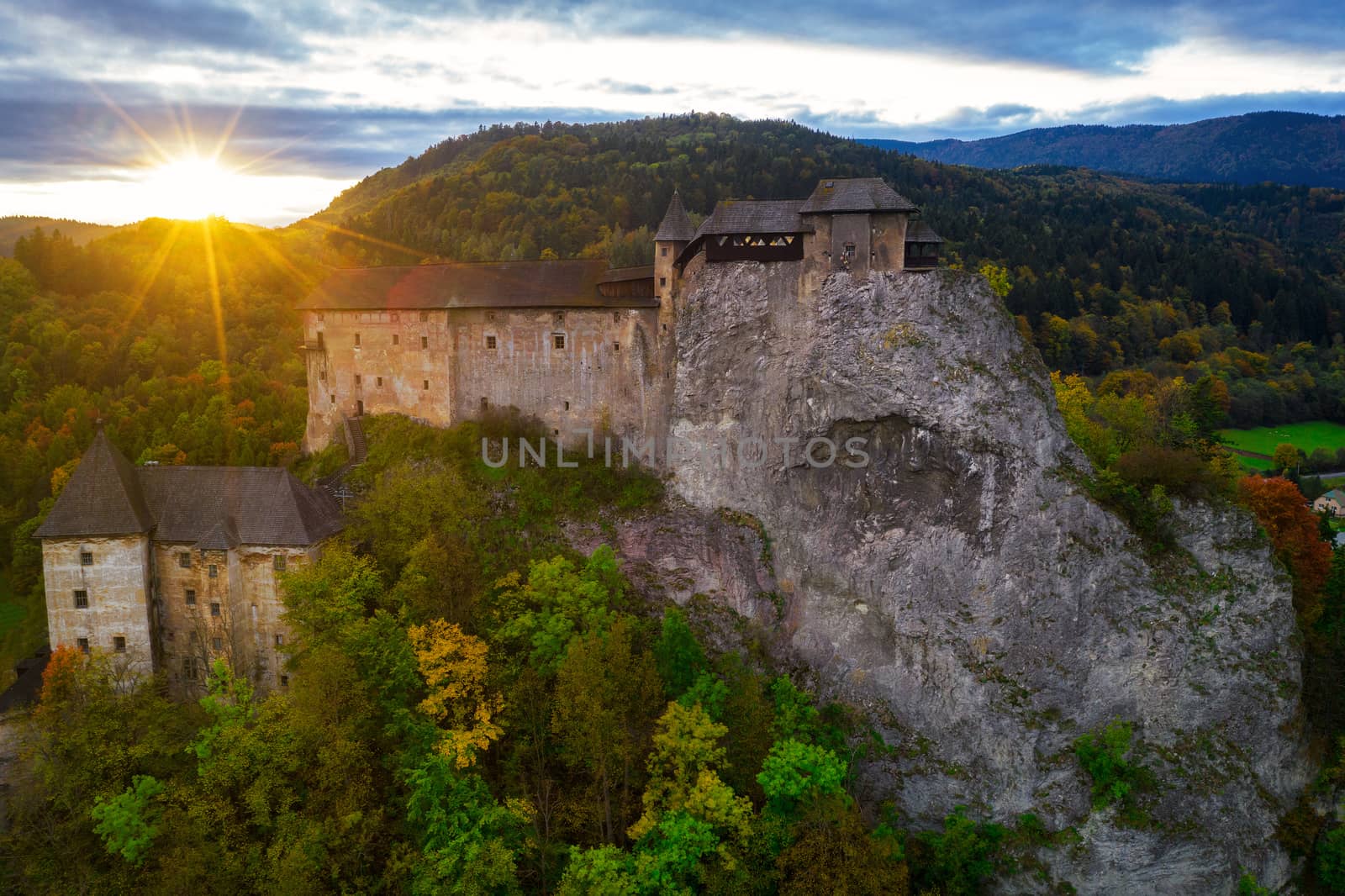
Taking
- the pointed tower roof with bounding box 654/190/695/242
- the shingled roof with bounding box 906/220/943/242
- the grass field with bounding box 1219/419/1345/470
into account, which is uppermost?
the pointed tower roof with bounding box 654/190/695/242

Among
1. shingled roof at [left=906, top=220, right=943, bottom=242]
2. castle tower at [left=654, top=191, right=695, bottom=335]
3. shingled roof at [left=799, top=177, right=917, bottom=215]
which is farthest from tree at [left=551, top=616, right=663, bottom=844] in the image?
shingled roof at [left=906, top=220, right=943, bottom=242]

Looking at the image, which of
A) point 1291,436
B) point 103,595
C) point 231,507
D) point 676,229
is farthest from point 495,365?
point 1291,436

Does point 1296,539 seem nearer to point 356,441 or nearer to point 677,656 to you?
point 677,656

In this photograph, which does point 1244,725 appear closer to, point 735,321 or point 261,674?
point 735,321

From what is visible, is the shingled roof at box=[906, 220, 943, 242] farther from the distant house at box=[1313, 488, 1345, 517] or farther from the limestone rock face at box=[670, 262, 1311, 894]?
the distant house at box=[1313, 488, 1345, 517]

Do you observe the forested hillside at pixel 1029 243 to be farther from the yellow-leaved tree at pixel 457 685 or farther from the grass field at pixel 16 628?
the yellow-leaved tree at pixel 457 685

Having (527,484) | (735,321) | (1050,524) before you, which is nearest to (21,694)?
(527,484)
